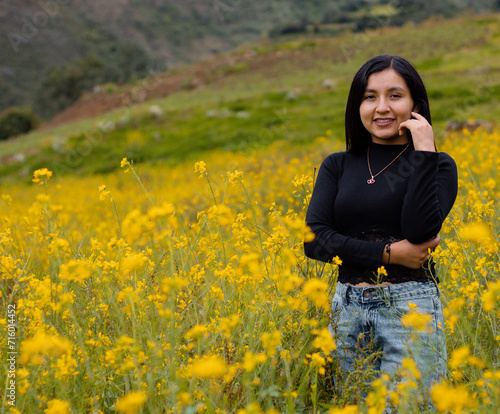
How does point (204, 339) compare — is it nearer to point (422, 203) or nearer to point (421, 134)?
point (422, 203)

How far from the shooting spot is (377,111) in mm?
2133

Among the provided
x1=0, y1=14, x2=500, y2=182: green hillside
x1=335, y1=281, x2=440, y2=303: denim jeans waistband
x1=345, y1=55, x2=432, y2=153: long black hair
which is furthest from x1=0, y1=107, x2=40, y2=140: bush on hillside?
x1=335, y1=281, x2=440, y2=303: denim jeans waistband

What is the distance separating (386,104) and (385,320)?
993mm

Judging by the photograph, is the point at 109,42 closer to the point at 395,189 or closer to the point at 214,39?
the point at 214,39

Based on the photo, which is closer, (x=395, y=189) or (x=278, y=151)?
(x=395, y=189)

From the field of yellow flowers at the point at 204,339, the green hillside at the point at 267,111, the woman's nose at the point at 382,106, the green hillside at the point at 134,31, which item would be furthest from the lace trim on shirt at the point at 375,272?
the green hillside at the point at 134,31

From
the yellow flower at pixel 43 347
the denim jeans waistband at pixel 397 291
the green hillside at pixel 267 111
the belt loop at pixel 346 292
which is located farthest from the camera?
the green hillside at pixel 267 111

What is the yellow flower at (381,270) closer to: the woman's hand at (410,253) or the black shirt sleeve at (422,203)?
the woman's hand at (410,253)

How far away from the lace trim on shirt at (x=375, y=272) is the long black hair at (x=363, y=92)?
1.62 ft

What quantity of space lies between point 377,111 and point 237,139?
35.6ft

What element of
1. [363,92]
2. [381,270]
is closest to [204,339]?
[381,270]

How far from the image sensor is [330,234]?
205 centimetres

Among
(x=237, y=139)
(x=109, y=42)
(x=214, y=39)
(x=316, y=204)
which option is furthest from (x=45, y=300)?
(x=214, y=39)

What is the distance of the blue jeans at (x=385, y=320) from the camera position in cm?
188
